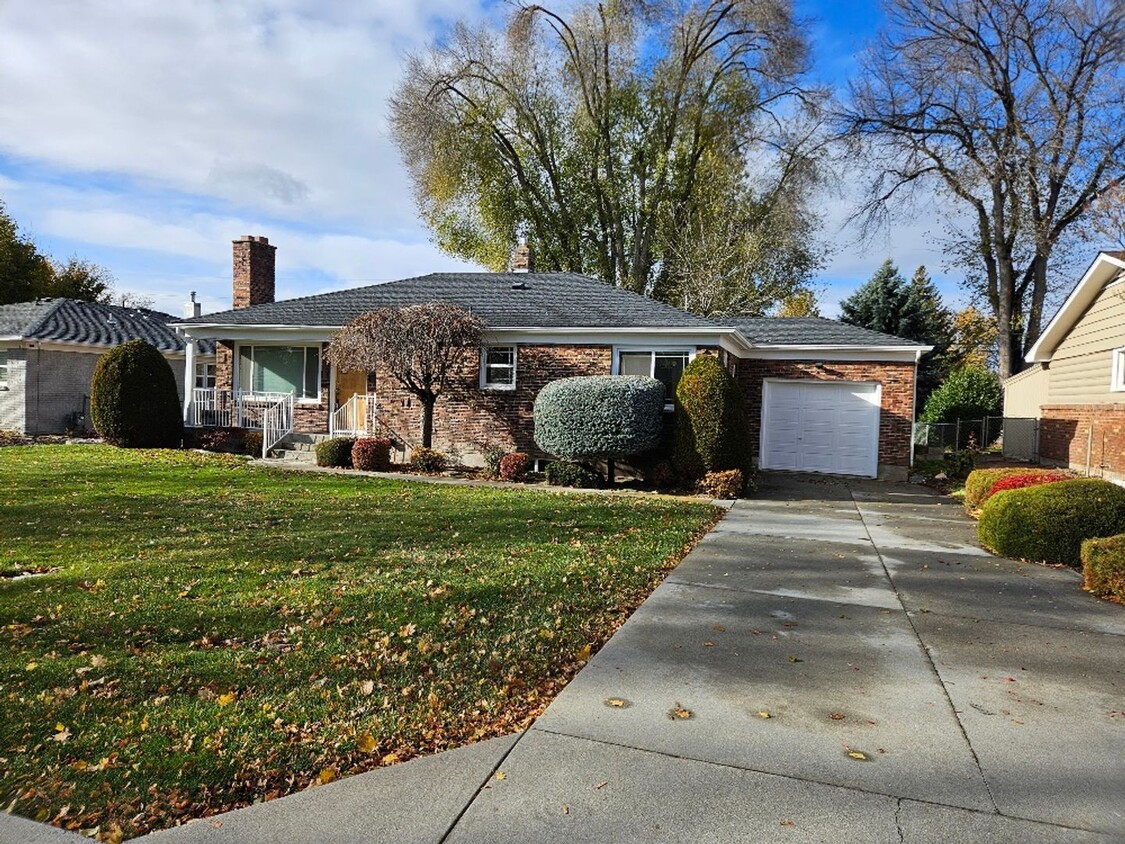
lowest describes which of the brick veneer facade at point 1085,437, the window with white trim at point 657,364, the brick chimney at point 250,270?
the brick veneer facade at point 1085,437

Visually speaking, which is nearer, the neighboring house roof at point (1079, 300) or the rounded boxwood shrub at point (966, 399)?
the neighboring house roof at point (1079, 300)

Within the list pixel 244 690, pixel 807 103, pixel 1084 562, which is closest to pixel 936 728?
pixel 244 690

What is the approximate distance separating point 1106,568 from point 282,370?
16241 mm

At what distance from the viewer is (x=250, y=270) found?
19875 millimetres

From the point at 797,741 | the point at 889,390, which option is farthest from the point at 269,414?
the point at 797,741

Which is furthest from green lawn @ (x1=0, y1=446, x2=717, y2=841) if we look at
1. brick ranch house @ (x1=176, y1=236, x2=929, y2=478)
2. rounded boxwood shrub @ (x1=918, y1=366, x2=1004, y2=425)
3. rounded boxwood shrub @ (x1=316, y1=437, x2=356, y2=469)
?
rounded boxwood shrub @ (x1=918, y1=366, x2=1004, y2=425)

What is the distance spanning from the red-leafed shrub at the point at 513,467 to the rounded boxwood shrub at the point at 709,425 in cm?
303

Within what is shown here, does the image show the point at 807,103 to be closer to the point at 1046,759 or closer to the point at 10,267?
the point at 1046,759

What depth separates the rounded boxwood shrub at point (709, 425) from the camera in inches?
512

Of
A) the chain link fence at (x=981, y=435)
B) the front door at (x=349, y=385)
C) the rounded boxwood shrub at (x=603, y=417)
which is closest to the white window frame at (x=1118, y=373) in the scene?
the chain link fence at (x=981, y=435)

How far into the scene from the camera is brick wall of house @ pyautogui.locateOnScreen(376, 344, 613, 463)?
15422 millimetres

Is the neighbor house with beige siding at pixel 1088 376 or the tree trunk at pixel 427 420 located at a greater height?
the neighbor house with beige siding at pixel 1088 376

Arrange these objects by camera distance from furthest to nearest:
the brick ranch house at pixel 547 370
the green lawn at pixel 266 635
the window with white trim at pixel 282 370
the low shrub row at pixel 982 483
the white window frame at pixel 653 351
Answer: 1. the window with white trim at pixel 282 370
2. the brick ranch house at pixel 547 370
3. the white window frame at pixel 653 351
4. the low shrub row at pixel 982 483
5. the green lawn at pixel 266 635

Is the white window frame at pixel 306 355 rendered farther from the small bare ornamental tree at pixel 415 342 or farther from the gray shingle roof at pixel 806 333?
the gray shingle roof at pixel 806 333
